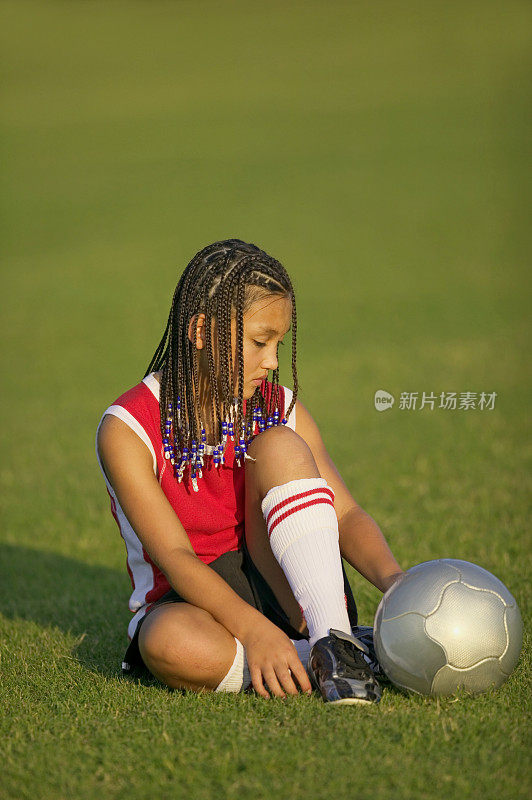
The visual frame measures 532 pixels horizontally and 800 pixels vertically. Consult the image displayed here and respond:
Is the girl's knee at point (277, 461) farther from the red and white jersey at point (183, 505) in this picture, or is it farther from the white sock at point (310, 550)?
the red and white jersey at point (183, 505)

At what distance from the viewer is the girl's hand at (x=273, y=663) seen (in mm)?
3120

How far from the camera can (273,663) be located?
10.3ft

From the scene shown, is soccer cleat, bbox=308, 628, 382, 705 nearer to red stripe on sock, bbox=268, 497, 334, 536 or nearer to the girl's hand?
the girl's hand

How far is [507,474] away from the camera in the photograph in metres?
7.56

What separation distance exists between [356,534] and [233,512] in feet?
1.51

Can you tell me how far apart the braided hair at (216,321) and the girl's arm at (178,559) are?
22 cm

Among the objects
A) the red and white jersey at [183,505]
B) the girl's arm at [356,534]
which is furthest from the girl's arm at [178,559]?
the girl's arm at [356,534]

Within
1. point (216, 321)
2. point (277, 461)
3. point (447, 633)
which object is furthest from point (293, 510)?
point (216, 321)

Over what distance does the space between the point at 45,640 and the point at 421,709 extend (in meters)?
1.90

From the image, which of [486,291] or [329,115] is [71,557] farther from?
[329,115]

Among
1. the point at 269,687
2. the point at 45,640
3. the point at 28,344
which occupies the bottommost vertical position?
the point at 28,344

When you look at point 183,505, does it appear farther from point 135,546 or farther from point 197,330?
point 197,330

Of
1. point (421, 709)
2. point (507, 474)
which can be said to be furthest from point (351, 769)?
point (507, 474)

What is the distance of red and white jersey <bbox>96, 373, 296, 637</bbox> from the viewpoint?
3.55 metres
